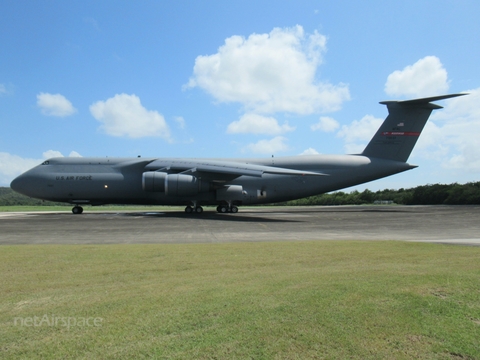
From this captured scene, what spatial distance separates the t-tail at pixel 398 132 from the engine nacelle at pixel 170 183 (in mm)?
15667

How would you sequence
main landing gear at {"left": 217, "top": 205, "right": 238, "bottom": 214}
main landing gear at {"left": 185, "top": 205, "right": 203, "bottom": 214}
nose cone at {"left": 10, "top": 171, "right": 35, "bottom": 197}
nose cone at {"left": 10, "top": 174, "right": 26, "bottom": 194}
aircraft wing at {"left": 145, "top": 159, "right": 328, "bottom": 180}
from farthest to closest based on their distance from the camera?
main landing gear at {"left": 217, "top": 205, "right": 238, "bottom": 214}, nose cone at {"left": 10, "top": 174, "right": 26, "bottom": 194}, nose cone at {"left": 10, "top": 171, "right": 35, "bottom": 197}, main landing gear at {"left": 185, "top": 205, "right": 203, "bottom": 214}, aircraft wing at {"left": 145, "top": 159, "right": 328, "bottom": 180}

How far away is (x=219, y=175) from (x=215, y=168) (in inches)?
44.7

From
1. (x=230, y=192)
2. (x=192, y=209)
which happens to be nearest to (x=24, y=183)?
(x=192, y=209)

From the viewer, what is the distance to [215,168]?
25516 mm

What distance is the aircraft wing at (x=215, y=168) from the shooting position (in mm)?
24203

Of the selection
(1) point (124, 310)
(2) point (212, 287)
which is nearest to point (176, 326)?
(1) point (124, 310)

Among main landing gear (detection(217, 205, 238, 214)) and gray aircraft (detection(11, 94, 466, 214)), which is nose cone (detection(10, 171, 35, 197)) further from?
main landing gear (detection(217, 205, 238, 214))

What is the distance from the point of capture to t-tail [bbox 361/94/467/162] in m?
30.4

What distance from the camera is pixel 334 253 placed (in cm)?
824

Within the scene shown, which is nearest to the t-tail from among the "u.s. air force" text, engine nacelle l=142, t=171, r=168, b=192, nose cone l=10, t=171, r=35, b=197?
engine nacelle l=142, t=171, r=168, b=192

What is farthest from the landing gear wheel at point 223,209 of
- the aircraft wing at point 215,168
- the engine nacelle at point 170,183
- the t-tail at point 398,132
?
the t-tail at point 398,132

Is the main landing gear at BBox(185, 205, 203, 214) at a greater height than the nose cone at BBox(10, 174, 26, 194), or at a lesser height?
lesser

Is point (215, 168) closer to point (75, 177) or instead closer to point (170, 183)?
point (170, 183)

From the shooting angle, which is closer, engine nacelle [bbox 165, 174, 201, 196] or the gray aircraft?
engine nacelle [bbox 165, 174, 201, 196]
